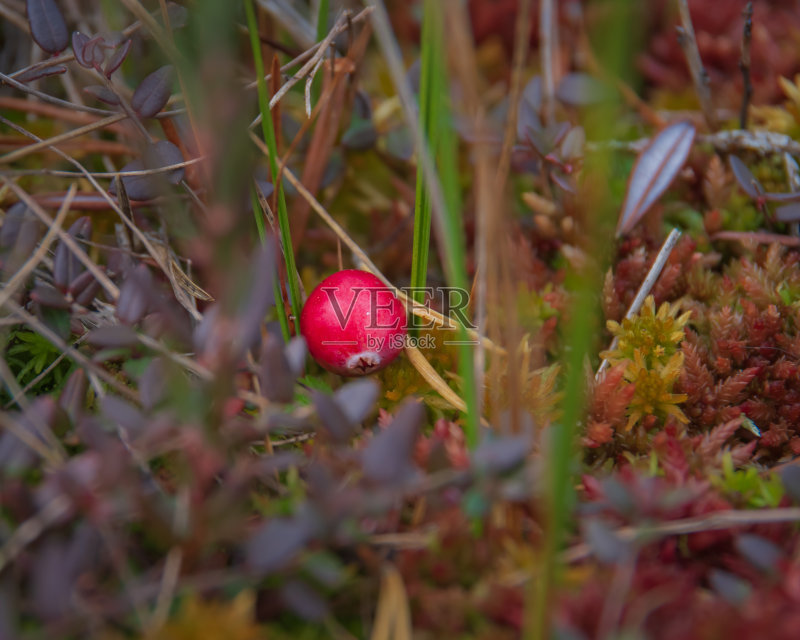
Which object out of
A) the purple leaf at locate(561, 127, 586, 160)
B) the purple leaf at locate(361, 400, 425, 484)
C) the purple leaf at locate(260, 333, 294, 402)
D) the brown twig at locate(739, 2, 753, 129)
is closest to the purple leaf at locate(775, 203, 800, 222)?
the brown twig at locate(739, 2, 753, 129)

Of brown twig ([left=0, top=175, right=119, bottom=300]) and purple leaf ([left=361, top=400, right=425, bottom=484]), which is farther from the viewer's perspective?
brown twig ([left=0, top=175, right=119, bottom=300])

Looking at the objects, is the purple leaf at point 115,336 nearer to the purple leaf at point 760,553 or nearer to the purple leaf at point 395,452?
Answer: the purple leaf at point 395,452

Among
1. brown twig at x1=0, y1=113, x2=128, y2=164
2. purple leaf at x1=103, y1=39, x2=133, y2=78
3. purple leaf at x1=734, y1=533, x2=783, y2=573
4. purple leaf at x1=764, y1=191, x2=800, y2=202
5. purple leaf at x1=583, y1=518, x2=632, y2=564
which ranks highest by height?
purple leaf at x1=103, y1=39, x2=133, y2=78

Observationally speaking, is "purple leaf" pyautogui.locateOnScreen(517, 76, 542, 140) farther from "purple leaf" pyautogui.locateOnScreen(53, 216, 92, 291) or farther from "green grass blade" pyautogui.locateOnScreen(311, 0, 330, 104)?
"purple leaf" pyautogui.locateOnScreen(53, 216, 92, 291)

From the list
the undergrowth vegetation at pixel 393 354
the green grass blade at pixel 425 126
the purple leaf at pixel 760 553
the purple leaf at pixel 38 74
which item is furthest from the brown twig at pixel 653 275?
the purple leaf at pixel 38 74

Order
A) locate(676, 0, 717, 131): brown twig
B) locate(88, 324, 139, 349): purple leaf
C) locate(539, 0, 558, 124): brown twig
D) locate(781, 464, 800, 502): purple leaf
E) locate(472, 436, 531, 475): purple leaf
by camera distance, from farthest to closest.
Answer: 1. locate(539, 0, 558, 124): brown twig
2. locate(676, 0, 717, 131): brown twig
3. locate(88, 324, 139, 349): purple leaf
4. locate(781, 464, 800, 502): purple leaf
5. locate(472, 436, 531, 475): purple leaf

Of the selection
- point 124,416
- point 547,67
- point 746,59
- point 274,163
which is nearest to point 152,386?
point 124,416

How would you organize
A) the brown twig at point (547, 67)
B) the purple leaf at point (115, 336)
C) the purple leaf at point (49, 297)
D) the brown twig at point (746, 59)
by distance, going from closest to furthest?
1. the purple leaf at point (115, 336)
2. the purple leaf at point (49, 297)
3. the brown twig at point (746, 59)
4. the brown twig at point (547, 67)

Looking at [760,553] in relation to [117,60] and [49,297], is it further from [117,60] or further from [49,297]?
[117,60]
